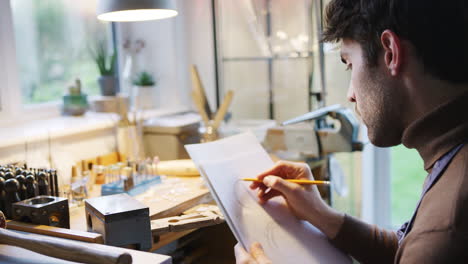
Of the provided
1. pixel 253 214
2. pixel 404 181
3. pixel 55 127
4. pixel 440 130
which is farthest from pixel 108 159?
pixel 404 181

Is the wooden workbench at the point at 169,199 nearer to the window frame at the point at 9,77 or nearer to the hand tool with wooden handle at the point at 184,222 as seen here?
the hand tool with wooden handle at the point at 184,222

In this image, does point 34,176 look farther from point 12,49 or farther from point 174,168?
point 12,49

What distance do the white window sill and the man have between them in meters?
1.05

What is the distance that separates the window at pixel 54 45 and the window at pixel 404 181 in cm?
183

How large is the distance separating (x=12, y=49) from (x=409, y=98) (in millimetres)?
1673

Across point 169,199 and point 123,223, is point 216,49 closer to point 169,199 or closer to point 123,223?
point 169,199

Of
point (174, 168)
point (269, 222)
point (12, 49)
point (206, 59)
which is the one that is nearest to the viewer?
point (269, 222)

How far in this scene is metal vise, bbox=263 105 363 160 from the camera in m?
2.24

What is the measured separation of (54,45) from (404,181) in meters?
2.18

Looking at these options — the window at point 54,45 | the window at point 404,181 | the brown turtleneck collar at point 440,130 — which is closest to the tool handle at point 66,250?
the brown turtleneck collar at point 440,130

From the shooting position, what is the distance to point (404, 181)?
10.6 feet

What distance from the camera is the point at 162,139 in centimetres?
221

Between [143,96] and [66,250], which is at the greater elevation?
[143,96]

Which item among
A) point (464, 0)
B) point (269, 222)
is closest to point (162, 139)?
point (269, 222)
